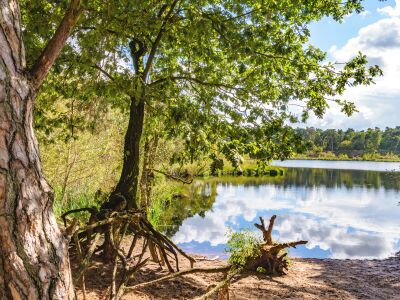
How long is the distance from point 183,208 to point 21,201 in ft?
63.8

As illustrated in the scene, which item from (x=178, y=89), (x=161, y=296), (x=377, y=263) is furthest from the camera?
(x=377, y=263)

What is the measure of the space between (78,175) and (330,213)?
15.7 m

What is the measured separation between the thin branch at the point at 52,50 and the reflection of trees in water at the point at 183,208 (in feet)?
42.2

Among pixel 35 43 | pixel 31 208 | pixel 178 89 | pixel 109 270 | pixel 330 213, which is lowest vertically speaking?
pixel 330 213

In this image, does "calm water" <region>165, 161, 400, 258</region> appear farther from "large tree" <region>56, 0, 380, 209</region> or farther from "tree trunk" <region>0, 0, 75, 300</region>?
"tree trunk" <region>0, 0, 75, 300</region>

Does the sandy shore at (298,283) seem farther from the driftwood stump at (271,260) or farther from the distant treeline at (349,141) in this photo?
the distant treeline at (349,141)

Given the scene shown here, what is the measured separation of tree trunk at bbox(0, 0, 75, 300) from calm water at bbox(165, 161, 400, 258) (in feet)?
36.7

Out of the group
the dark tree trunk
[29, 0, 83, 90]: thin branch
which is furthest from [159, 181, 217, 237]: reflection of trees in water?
[29, 0, 83, 90]: thin branch

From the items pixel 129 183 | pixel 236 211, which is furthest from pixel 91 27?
pixel 236 211

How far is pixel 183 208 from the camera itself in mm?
21031

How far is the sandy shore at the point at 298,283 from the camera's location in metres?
5.54

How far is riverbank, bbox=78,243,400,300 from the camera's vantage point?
18.1 feet

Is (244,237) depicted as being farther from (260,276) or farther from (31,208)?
(31,208)

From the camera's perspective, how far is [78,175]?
45.5 ft
